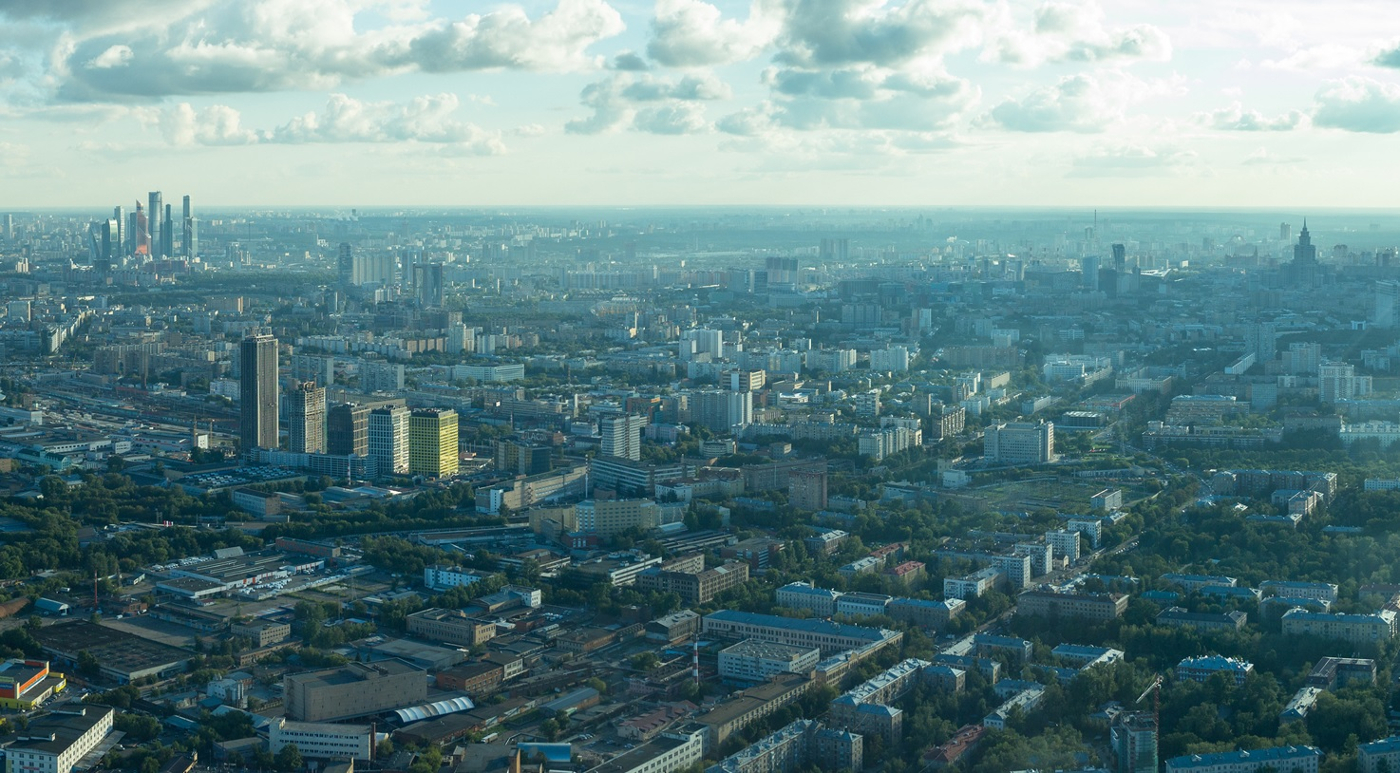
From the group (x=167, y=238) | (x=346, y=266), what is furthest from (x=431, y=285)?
(x=167, y=238)

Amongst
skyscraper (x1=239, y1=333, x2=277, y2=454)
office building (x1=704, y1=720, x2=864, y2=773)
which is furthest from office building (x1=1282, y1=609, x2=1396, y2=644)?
skyscraper (x1=239, y1=333, x2=277, y2=454)

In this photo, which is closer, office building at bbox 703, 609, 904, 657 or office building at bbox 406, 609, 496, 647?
office building at bbox 703, 609, 904, 657

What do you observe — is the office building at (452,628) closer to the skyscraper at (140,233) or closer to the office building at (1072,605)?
the office building at (1072,605)

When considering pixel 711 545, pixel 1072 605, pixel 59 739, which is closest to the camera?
pixel 59 739

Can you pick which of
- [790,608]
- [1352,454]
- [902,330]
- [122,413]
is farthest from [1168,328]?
[790,608]

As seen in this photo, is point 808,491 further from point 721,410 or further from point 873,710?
point 873,710

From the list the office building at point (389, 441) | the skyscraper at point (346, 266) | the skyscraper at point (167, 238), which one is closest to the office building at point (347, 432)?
the office building at point (389, 441)

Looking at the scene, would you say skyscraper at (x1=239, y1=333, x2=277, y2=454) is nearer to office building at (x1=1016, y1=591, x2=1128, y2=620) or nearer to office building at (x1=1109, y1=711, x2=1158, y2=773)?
office building at (x1=1016, y1=591, x2=1128, y2=620)
